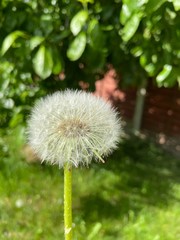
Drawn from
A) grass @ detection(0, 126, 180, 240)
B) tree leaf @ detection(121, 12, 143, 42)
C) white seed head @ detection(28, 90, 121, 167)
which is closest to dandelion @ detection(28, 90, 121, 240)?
white seed head @ detection(28, 90, 121, 167)

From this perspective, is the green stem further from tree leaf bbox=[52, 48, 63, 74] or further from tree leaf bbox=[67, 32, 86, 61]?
tree leaf bbox=[52, 48, 63, 74]

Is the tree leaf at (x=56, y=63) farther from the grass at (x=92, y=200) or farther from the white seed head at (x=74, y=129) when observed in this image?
the white seed head at (x=74, y=129)

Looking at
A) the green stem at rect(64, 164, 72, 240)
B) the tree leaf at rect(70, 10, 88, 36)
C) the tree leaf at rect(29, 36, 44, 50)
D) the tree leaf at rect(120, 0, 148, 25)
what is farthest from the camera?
the tree leaf at rect(29, 36, 44, 50)

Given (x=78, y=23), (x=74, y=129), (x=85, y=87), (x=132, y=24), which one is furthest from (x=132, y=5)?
(x=85, y=87)

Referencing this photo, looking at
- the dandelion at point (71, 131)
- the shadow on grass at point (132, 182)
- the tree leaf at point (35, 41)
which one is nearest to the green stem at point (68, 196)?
the dandelion at point (71, 131)

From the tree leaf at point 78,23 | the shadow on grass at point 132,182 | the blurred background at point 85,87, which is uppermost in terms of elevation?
the tree leaf at point 78,23

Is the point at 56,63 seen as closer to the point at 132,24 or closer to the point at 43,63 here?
the point at 43,63
